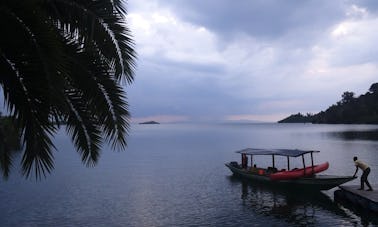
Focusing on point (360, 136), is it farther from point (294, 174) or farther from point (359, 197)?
point (359, 197)

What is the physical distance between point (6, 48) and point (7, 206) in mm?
25994

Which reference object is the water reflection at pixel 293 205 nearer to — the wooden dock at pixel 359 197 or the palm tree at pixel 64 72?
the wooden dock at pixel 359 197

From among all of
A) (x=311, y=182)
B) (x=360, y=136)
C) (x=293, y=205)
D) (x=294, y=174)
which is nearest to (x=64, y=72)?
(x=293, y=205)

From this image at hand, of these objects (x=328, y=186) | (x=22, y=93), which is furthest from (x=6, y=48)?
(x=328, y=186)

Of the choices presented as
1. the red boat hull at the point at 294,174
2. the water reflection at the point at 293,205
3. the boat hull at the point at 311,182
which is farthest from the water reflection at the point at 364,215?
the red boat hull at the point at 294,174

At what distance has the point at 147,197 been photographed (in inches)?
1288

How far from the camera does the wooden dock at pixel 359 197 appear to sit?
24.1m

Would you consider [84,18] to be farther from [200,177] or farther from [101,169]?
[101,169]

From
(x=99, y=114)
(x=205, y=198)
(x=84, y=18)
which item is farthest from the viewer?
(x=205, y=198)

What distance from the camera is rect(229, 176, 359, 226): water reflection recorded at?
24939 millimetres

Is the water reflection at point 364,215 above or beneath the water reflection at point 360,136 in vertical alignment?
beneath

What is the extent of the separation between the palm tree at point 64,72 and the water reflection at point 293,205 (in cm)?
1807

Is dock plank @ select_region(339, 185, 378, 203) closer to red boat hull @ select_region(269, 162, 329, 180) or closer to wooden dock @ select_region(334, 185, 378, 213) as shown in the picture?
wooden dock @ select_region(334, 185, 378, 213)

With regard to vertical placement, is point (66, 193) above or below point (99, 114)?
below
